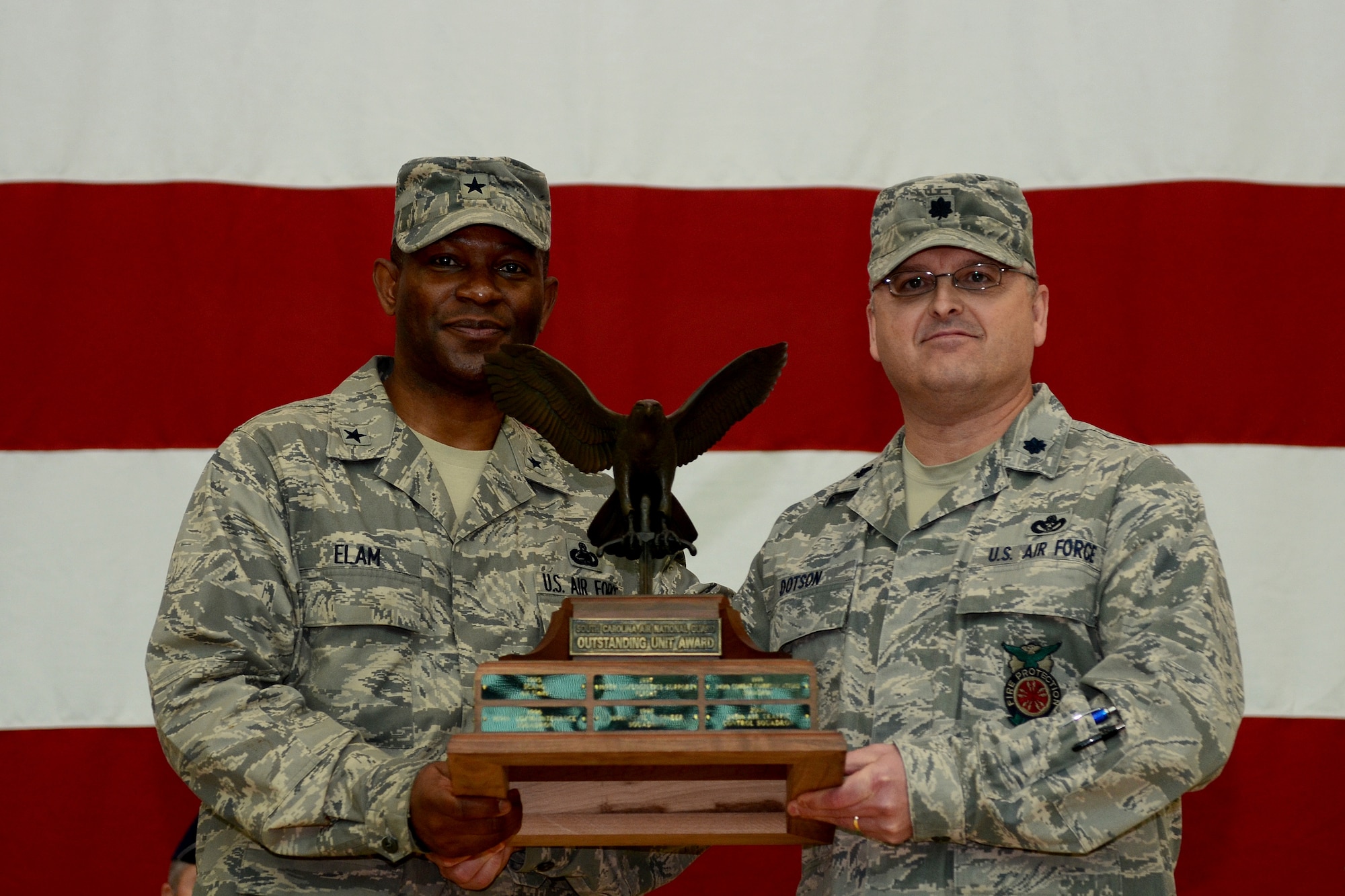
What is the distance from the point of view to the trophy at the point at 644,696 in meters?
1.43

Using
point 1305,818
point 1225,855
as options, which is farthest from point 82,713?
point 1305,818

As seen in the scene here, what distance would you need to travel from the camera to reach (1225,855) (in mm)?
2500

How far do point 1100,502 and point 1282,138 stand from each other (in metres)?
1.41

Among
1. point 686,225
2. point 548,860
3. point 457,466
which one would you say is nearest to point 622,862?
point 548,860

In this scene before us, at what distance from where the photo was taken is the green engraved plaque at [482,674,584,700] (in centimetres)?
146

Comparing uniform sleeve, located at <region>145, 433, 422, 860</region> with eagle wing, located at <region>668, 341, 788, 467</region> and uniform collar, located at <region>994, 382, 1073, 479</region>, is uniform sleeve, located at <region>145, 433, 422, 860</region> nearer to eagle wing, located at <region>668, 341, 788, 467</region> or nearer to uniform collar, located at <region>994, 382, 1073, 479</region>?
eagle wing, located at <region>668, 341, 788, 467</region>

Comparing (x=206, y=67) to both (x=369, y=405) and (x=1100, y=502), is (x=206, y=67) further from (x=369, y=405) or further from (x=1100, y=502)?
(x=1100, y=502)

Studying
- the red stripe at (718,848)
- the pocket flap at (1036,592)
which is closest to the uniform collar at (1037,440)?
the pocket flap at (1036,592)

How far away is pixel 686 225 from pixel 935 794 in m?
1.53

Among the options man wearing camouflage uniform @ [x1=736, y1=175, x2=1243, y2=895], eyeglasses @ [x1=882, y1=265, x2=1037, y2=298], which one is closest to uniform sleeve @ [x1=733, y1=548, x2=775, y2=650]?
man wearing camouflage uniform @ [x1=736, y1=175, x2=1243, y2=895]

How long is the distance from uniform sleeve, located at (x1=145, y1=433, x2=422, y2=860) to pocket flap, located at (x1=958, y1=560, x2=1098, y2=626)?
0.78 metres

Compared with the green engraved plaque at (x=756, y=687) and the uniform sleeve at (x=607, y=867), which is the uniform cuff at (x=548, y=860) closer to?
the uniform sleeve at (x=607, y=867)

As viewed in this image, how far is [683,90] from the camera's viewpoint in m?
2.70

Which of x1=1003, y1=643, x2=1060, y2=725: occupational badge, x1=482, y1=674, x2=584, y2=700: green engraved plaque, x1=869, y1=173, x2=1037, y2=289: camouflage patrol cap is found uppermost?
x1=869, y1=173, x2=1037, y2=289: camouflage patrol cap
